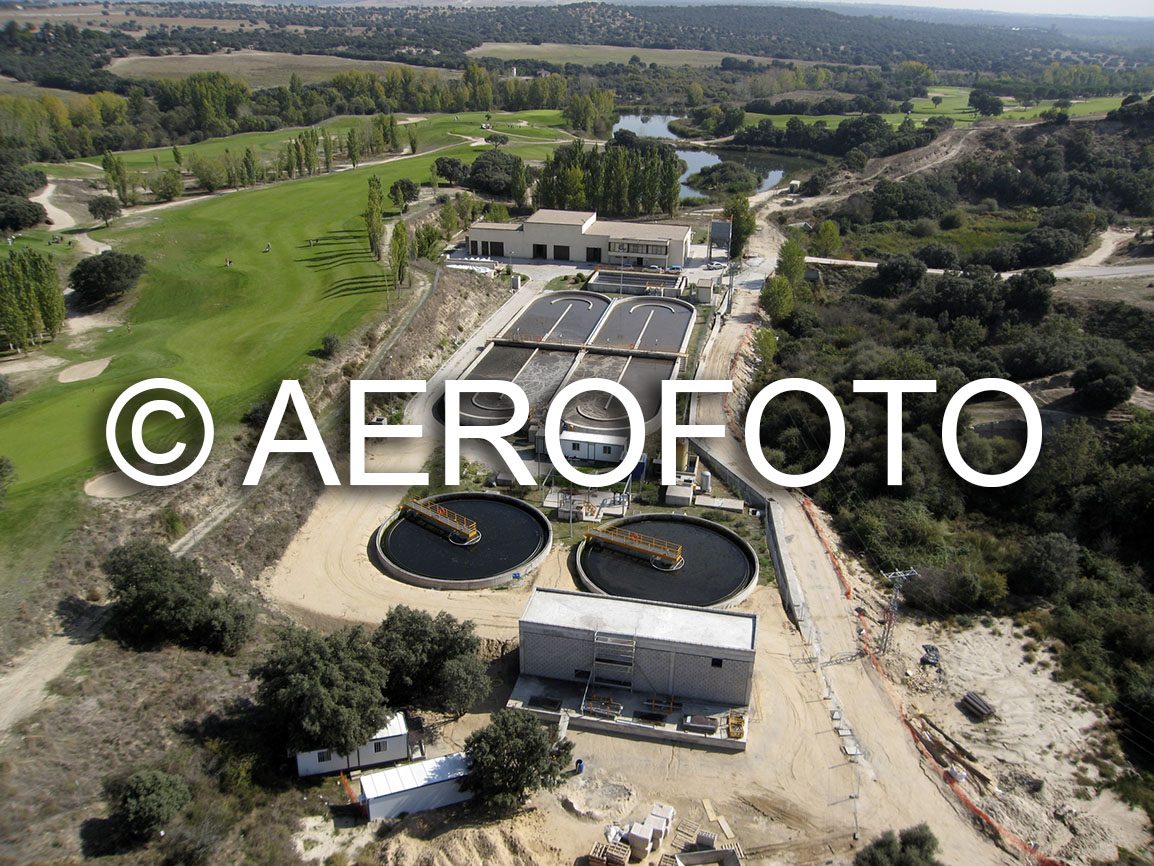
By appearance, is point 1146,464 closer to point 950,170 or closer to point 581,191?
point 581,191

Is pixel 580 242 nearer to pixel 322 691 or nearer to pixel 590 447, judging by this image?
pixel 590 447

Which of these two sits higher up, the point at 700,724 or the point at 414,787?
the point at 414,787

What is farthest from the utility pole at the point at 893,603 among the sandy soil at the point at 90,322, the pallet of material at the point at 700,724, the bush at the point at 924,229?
the bush at the point at 924,229

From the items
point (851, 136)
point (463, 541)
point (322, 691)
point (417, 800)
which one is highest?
point (851, 136)

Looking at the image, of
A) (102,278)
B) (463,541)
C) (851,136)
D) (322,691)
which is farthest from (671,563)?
(851,136)

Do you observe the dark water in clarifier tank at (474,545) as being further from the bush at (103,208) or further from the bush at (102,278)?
the bush at (103,208)
